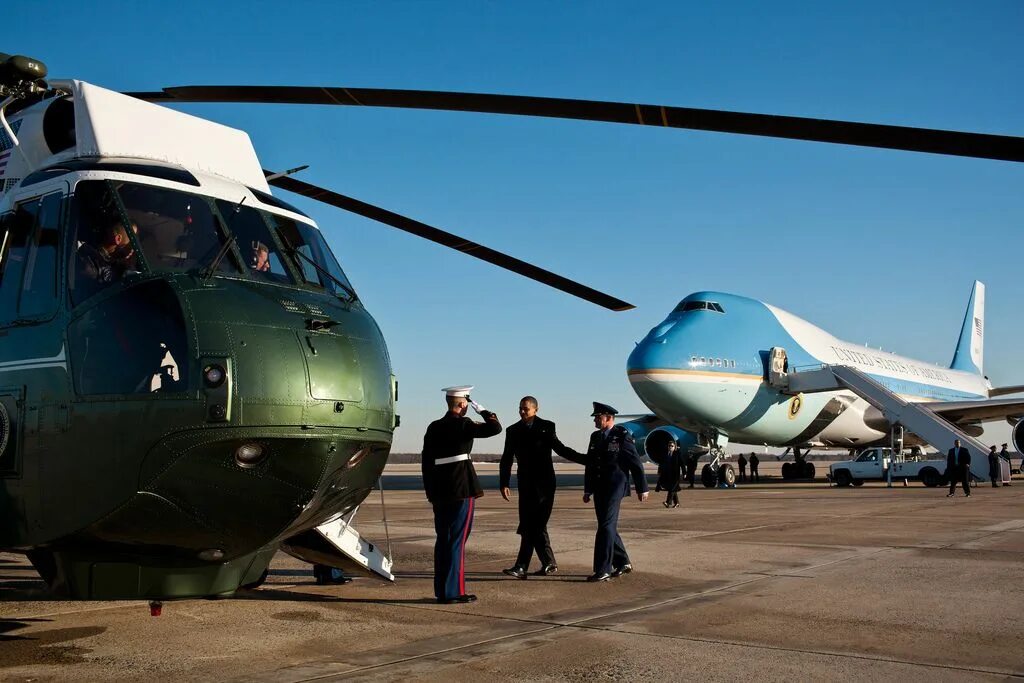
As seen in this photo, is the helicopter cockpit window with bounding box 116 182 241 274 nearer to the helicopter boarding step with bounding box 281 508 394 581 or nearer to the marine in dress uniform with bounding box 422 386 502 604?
the helicopter boarding step with bounding box 281 508 394 581

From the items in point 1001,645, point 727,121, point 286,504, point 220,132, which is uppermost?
point 220,132

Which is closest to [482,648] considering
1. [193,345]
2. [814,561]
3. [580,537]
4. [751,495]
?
[193,345]

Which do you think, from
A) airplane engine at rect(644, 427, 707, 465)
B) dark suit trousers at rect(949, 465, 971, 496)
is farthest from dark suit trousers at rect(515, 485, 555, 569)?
airplane engine at rect(644, 427, 707, 465)

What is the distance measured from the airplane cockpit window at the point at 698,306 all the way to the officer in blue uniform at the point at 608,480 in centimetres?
1969

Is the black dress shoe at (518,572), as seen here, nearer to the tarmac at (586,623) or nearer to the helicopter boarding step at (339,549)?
the tarmac at (586,623)

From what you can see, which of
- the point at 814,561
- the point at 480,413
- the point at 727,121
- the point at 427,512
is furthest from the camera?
the point at 427,512

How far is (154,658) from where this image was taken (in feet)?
18.9

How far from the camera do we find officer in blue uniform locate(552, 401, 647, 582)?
9.05 metres

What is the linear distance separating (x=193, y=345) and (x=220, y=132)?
2.63 meters

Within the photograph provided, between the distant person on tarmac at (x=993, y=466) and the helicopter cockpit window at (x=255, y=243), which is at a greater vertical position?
the helicopter cockpit window at (x=255, y=243)

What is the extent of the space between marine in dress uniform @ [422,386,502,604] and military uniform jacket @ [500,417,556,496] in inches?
58.7

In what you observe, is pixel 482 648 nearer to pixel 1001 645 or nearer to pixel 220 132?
pixel 1001 645

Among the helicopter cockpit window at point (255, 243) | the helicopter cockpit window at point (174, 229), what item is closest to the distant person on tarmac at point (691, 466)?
the helicopter cockpit window at point (255, 243)

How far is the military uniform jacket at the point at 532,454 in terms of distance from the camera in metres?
9.44
